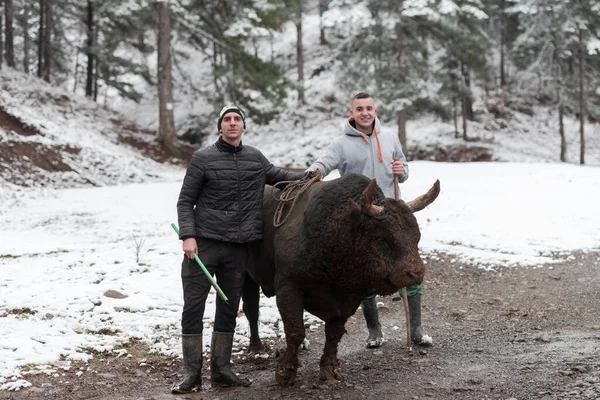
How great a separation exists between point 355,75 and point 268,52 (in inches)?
702

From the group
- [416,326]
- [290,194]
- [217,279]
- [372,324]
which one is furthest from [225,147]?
[416,326]

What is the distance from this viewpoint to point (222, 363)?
4.89 meters

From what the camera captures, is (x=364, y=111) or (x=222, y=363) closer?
(x=222, y=363)

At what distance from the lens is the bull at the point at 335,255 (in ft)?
14.0

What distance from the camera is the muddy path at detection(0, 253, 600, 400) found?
4469 mm

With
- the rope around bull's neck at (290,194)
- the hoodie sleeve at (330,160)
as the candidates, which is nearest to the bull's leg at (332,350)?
the rope around bull's neck at (290,194)

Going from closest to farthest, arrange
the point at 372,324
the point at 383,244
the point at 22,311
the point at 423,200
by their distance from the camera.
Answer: the point at 383,244 < the point at 423,200 < the point at 372,324 < the point at 22,311

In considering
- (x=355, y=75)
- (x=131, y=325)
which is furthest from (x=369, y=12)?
(x=131, y=325)

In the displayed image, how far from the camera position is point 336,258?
441 centimetres

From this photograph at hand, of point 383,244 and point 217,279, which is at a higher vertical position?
point 383,244

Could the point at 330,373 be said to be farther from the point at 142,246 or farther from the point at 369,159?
the point at 142,246

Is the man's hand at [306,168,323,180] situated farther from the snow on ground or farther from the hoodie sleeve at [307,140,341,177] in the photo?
the snow on ground

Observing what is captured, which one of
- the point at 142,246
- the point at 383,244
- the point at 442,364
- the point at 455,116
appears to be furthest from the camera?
the point at 455,116

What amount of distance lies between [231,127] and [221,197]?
0.61m
